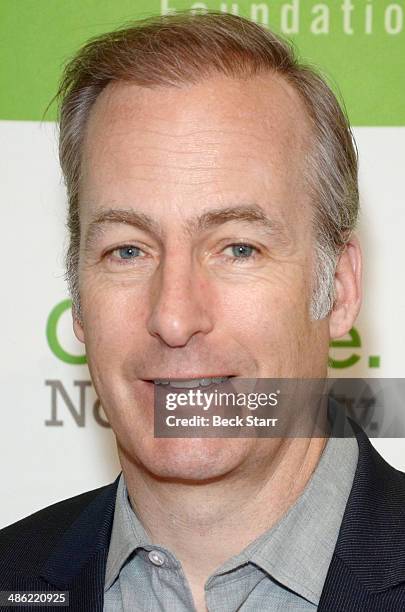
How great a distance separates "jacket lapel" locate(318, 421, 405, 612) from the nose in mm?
382

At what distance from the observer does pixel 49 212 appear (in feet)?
8.30

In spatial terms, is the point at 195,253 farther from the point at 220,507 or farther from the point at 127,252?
the point at 220,507

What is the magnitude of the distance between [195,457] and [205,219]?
378mm

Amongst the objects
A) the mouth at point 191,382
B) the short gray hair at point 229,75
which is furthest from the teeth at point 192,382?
the short gray hair at point 229,75

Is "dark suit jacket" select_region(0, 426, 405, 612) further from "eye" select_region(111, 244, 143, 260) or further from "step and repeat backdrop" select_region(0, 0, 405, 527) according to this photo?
"eye" select_region(111, 244, 143, 260)

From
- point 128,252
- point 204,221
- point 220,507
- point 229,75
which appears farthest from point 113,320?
point 229,75

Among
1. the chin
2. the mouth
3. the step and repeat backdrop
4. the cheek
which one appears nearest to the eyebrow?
the cheek

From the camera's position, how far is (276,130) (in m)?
1.80

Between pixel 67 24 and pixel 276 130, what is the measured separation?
93 cm

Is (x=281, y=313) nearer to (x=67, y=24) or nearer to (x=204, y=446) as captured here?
(x=204, y=446)

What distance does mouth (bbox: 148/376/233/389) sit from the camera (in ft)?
5.58

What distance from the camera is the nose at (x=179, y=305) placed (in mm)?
1616

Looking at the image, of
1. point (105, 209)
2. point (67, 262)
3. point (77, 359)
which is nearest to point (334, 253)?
point (105, 209)

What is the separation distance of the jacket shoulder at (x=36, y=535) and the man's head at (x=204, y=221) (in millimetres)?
320
